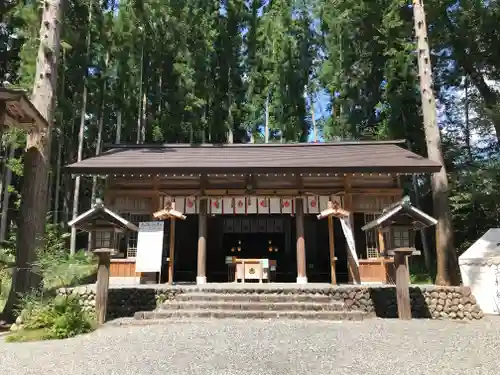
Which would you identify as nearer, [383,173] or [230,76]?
[383,173]

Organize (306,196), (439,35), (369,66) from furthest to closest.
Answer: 1. (369,66)
2. (439,35)
3. (306,196)

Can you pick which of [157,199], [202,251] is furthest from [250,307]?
[157,199]

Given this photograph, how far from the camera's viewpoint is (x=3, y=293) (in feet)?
29.8

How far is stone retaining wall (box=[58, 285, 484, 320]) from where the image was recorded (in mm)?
7562

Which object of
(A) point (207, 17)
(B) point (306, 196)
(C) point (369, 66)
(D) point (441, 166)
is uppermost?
(A) point (207, 17)

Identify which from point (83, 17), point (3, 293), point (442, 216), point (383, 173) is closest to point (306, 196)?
point (383, 173)

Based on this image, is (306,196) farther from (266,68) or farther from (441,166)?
(266,68)

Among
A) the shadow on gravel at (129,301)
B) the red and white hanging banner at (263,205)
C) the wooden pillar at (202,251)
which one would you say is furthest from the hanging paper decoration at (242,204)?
the shadow on gravel at (129,301)

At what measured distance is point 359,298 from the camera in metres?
7.73

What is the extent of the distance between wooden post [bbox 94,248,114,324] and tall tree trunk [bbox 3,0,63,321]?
1.24 m

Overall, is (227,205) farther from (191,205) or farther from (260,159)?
(260,159)

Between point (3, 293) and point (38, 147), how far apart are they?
4.04 metres

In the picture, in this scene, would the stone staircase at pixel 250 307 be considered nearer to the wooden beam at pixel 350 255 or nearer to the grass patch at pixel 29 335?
the grass patch at pixel 29 335

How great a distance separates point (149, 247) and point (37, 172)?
3021 millimetres
